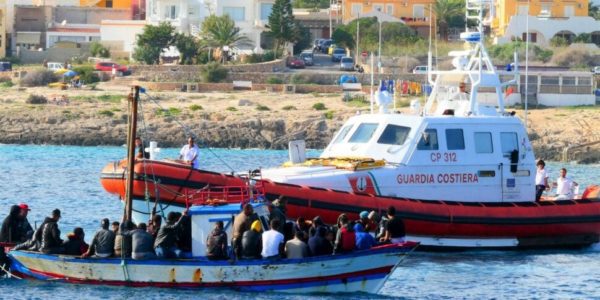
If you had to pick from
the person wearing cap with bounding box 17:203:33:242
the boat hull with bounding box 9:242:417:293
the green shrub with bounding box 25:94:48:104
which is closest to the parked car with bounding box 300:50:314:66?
the green shrub with bounding box 25:94:48:104

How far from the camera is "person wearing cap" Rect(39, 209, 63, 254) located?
24.1 meters

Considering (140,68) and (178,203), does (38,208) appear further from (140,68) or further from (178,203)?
(140,68)

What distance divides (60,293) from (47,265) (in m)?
0.56

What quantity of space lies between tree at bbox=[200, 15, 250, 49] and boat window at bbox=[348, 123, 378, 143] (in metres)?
48.7

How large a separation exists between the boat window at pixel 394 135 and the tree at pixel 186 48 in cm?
4727

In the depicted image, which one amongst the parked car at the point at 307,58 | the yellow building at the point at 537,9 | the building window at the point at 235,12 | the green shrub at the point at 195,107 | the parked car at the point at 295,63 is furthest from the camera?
the yellow building at the point at 537,9

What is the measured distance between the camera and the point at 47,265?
24.2 metres

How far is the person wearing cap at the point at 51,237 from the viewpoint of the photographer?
79.0 feet

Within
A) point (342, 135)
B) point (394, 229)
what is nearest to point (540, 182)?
point (342, 135)

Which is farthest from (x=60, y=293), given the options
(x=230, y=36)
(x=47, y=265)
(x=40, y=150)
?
(x=230, y=36)

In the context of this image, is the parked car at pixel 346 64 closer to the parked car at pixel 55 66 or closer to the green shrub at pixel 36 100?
the parked car at pixel 55 66

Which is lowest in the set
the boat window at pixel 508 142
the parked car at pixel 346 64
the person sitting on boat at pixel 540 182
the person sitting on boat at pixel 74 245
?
the person sitting on boat at pixel 74 245

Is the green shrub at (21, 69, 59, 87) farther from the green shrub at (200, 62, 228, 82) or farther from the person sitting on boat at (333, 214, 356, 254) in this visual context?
the person sitting on boat at (333, 214, 356, 254)

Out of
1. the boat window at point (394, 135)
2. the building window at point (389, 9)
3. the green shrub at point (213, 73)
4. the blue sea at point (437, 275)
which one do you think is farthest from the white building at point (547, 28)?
the boat window at point (394, 135)
